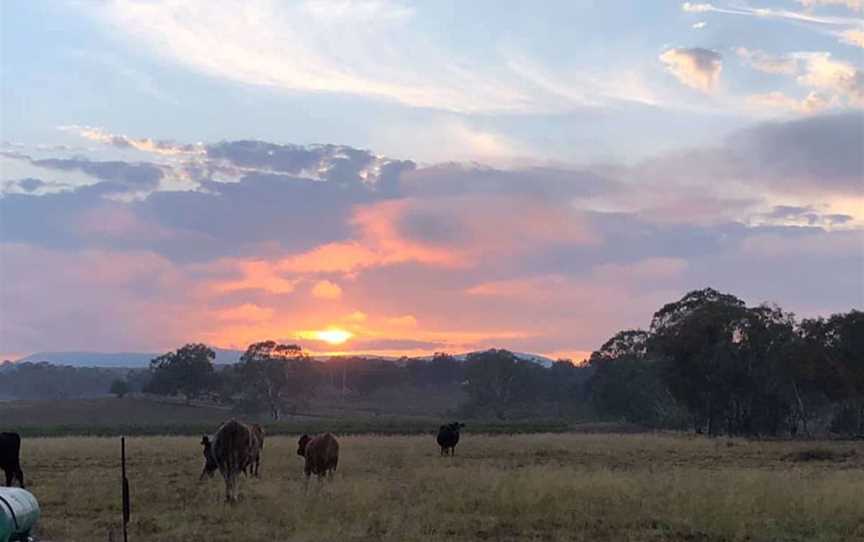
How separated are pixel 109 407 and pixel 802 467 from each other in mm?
109563

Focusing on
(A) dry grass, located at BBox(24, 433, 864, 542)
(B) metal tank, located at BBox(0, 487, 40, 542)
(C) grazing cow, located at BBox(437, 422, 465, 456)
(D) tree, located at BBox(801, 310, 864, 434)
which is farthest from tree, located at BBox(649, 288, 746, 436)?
(B) metal tank, located at BBox(0, 487, 40, 542)

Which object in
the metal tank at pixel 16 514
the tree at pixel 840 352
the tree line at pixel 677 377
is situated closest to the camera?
the metal tank at pixel 16 514

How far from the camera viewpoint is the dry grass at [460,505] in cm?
1534

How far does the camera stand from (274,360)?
4476 inches

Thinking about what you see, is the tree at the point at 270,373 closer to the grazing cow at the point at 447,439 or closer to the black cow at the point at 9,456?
the grazing cow at the point at 447,439

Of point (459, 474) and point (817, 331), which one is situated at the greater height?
point (817, 331)

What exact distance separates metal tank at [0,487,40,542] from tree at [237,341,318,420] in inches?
3973

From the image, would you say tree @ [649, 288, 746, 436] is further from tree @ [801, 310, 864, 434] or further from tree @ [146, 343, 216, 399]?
tree @ [146, 343, 216, 399]

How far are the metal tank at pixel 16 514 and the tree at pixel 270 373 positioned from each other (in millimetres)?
100903

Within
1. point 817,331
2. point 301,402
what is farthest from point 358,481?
point 301,402

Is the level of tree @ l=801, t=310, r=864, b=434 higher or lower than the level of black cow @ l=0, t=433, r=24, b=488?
higher

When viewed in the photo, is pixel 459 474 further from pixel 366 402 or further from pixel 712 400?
pixel 366 402

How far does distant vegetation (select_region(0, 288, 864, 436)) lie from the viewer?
66.0 metres

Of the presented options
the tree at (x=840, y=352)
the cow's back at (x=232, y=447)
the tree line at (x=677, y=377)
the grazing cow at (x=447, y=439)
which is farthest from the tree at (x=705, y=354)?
the cow's back at (x=232, y=447)
